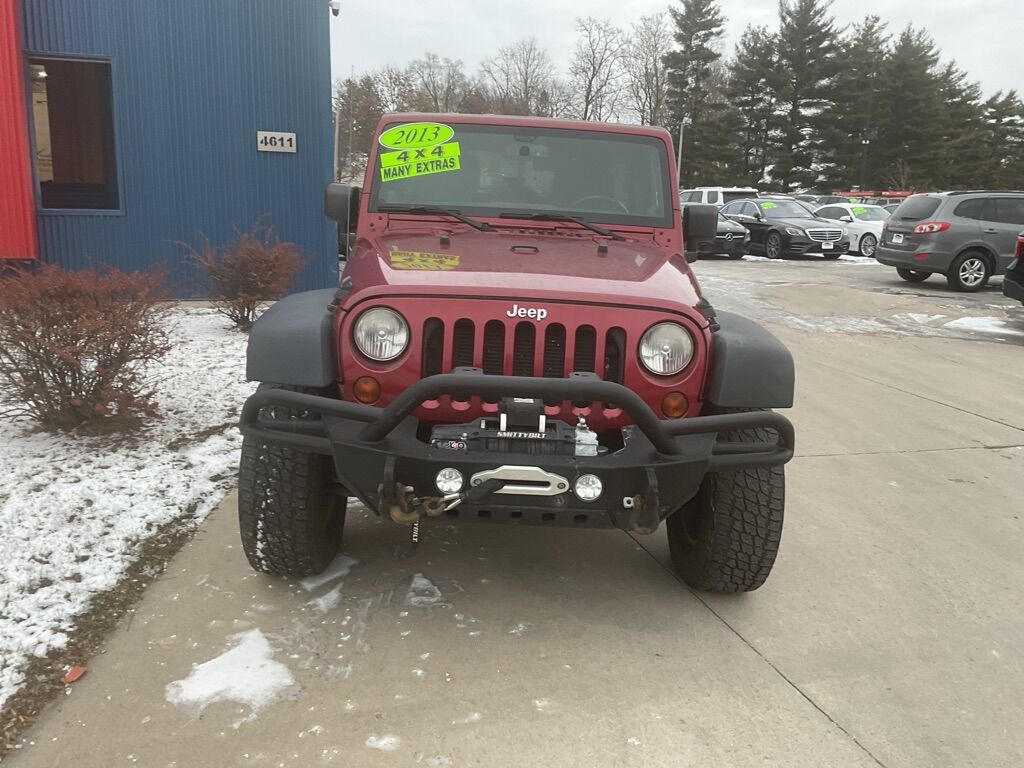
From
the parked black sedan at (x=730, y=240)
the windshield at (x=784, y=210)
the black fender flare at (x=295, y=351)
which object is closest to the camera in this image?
→ the black fender flare at (x=295, y=351)

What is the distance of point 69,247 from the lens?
9.34 m

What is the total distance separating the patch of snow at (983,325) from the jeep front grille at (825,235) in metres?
9.09

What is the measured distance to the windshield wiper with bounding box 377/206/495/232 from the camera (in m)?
3.63

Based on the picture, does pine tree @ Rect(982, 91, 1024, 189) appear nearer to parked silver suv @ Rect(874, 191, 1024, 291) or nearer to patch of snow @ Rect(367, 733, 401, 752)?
parked silver suv @ Rect(874, 191, 1024, 291)

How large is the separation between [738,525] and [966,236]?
1328cm

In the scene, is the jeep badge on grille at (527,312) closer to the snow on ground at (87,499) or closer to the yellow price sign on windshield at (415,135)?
the yellow price sign on windshield at (415,135)

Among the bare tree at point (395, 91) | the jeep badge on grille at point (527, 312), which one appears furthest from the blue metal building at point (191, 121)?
the bare tree at point (395, 91)

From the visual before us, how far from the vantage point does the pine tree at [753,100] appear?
2163 inches

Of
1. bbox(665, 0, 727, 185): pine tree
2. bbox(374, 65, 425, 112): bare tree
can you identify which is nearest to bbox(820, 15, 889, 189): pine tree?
bbox(665, 0, 727, 185): pine tree

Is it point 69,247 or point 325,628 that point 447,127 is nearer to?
point 325,628

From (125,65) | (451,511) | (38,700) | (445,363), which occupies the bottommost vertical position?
(38,700)

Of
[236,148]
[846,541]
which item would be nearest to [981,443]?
[846,541]

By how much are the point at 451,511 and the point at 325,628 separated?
705 mm

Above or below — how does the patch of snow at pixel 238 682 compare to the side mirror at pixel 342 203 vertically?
below
